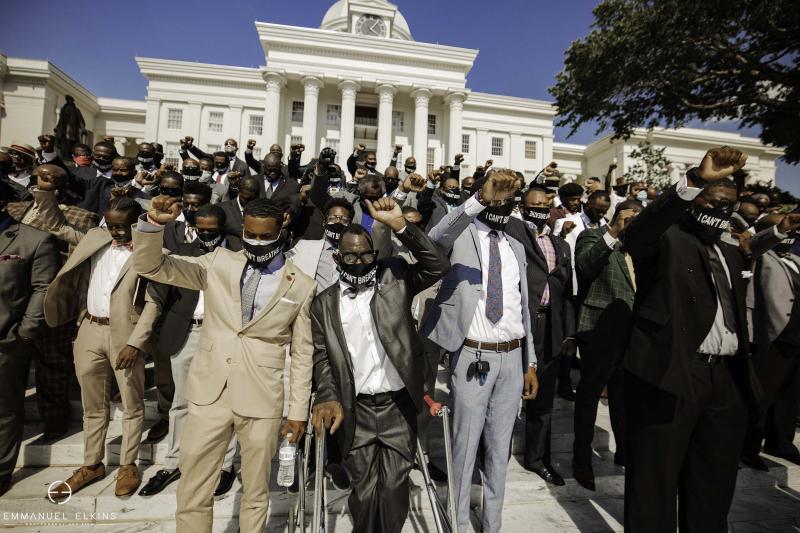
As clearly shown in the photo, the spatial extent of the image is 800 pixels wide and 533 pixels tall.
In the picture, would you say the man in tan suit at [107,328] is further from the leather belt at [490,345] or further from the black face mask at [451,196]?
the black face mask at [451,196]

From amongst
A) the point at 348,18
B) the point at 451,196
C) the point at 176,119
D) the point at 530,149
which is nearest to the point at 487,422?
the point at 451,196

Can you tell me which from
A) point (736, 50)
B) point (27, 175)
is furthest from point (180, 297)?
point (736, 50)

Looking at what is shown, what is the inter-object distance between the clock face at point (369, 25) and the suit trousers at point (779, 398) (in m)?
50.5

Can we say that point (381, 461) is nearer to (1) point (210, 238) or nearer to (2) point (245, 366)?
(2) point (245, 366)

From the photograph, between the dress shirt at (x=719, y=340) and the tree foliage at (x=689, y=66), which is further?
the tree foliage at (x=689, y=66)

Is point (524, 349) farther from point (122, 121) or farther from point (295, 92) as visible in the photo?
point (122, 121)

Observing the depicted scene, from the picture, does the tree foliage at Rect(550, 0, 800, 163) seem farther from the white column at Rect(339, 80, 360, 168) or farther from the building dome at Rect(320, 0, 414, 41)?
the building dome at Rect(320, 0, 414, 41)

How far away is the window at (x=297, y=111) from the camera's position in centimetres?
3909

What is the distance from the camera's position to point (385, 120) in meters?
36.8

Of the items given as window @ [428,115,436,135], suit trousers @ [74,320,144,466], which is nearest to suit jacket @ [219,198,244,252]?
suit trousers @ [74,320,144,466]

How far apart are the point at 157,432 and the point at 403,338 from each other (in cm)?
343

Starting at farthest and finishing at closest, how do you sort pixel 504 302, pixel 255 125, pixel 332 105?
pixel 255 125 < pixel 332 105 < pixel 504 302

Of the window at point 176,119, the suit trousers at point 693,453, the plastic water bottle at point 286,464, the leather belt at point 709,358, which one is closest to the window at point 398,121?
the window at point 176,119

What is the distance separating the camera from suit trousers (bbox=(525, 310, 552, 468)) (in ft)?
13.2
